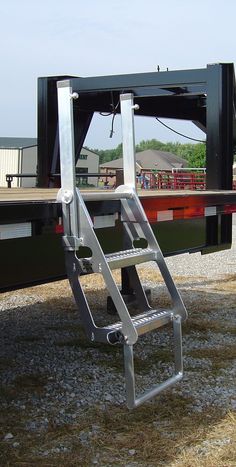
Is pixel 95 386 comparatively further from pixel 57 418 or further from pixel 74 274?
pixel 74 274

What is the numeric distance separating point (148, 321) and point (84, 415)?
92 centimetres

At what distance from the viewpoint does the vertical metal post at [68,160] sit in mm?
2951

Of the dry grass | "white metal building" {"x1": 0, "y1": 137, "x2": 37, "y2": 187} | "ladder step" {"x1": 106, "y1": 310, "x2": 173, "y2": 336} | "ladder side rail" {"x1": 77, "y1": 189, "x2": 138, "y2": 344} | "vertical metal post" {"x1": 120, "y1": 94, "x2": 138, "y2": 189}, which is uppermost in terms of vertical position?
"white metal building" {"x1": 0, "y1": 137, "x2": 37, "y2": 187}

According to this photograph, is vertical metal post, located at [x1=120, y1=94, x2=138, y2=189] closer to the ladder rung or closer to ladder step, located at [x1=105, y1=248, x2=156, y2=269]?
the ladder rung

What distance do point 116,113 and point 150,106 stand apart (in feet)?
1.19

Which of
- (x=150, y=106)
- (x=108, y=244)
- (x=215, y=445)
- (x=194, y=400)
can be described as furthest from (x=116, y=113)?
(x=215, y=445)

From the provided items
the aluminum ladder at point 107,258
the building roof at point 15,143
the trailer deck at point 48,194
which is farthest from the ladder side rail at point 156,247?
the building roof at point 15,143

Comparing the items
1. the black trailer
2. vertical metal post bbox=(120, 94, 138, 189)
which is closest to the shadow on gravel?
the black trailer

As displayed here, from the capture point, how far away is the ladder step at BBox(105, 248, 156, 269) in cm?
Result: 297

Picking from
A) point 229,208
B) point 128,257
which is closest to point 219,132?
point 229,208

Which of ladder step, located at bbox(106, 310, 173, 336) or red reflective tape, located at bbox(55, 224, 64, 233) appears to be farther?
red reflective tape, located at bbox(55, 224, 64, 233)

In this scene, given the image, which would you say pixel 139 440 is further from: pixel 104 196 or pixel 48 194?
pixel 48 194

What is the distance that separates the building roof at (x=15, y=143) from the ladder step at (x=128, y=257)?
35451mm

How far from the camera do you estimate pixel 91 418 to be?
3533mm
